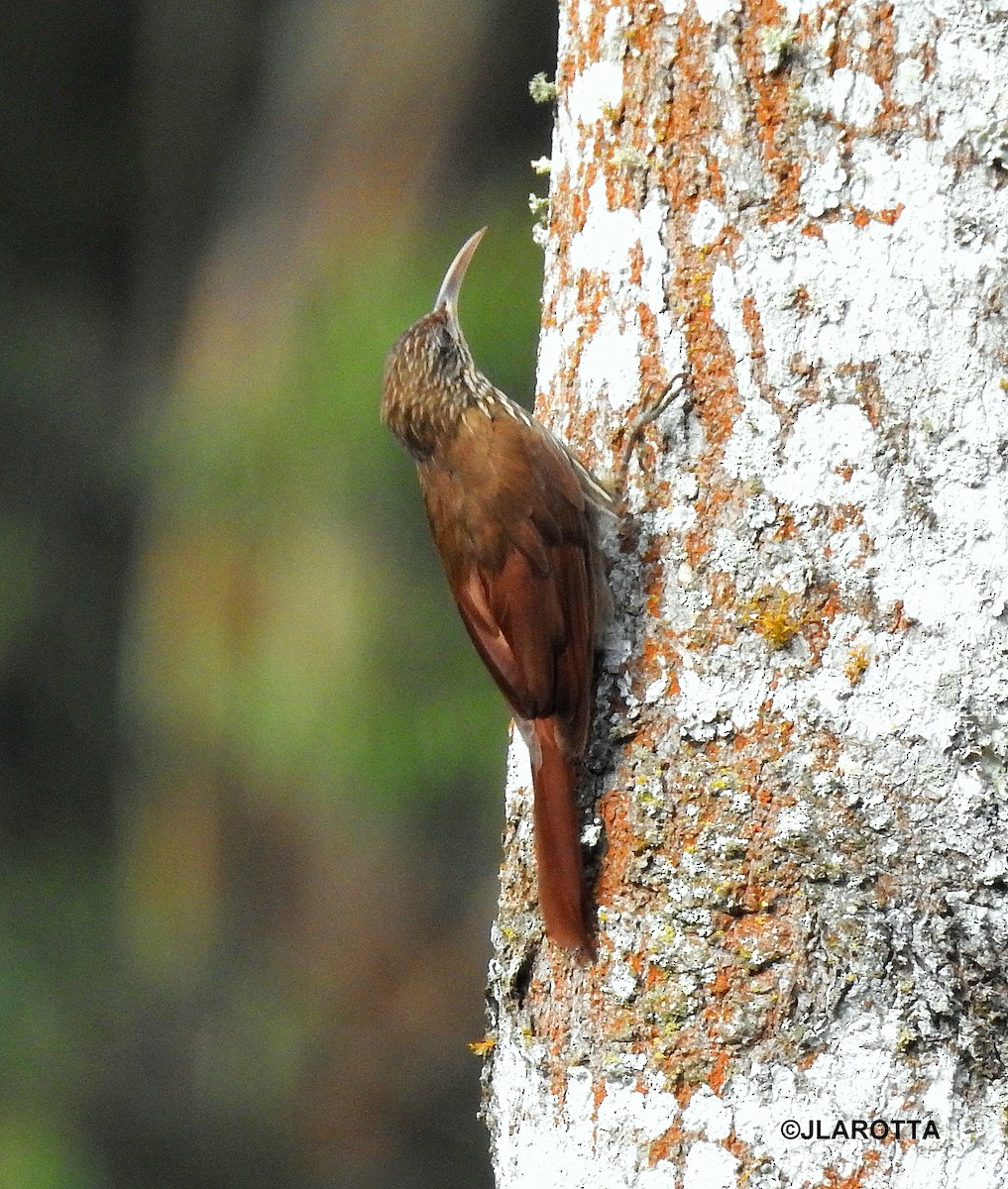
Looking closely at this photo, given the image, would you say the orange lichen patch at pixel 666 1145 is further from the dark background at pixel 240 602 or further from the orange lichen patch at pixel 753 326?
the dark background at pixel 240 602

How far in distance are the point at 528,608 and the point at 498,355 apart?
129 inches

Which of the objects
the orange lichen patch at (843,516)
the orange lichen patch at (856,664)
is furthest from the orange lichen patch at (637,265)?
the orange lichen patch at (856,664)

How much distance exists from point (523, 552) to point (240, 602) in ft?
14.4

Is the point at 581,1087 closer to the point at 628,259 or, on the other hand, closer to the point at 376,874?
the point at 628,259

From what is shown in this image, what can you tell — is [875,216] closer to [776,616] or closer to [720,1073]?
[776,616]

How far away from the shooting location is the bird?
2346 millimetres

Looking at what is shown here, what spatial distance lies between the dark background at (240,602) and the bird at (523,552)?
273cm

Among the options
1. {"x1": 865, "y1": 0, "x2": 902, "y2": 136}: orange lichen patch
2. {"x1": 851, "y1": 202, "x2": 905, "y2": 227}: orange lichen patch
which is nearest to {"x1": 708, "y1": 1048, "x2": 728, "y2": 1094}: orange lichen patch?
{"x1": 851, "y1": 202, "x2": 905, "y2": 227}: orange lichen patch

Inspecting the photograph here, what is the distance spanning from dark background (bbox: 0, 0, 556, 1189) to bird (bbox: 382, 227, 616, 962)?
108 inches

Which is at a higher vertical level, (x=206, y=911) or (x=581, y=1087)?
(x=206, y=911)

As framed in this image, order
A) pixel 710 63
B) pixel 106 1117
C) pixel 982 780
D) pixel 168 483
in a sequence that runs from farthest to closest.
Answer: pixel 168 483 < pixel 106 1117 < pixel 710 63 < pixel 982 780

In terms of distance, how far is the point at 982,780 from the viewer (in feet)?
6.92

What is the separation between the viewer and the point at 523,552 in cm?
283

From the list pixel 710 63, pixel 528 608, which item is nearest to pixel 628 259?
pixel 710 63
